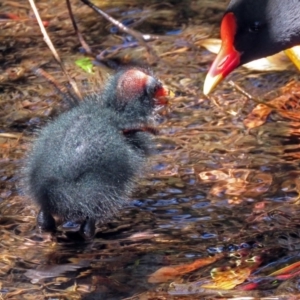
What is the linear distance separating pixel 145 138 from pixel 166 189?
0.71 ft

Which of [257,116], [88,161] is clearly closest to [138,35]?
Answer: [257,116]

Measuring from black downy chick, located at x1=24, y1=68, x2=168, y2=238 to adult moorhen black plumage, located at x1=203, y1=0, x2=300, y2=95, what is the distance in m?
0.36

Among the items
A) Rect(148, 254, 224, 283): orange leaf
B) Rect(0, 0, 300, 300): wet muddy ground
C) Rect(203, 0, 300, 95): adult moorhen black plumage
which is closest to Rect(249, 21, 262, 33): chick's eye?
Rect(203, 0, 300, 95): adult moorhen black plumage

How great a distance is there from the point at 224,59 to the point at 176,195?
0.56 m

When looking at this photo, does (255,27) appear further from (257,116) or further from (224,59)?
(257,116)

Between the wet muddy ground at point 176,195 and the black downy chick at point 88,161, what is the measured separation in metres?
0.13

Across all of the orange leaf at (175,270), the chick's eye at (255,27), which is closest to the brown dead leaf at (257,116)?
the chick's eye at (255,27)

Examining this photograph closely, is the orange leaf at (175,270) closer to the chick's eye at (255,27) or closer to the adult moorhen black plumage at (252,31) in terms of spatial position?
the adult moorhen black plumage at (252,31)

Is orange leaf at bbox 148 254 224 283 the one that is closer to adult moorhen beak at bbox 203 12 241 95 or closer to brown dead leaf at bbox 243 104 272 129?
adult moorhen beak at bbox 203 12 241 95

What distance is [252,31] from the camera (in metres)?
3.79

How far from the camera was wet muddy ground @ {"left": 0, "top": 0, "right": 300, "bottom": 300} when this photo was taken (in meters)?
3.21

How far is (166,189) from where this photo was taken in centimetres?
376

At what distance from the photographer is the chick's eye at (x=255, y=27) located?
377 cm

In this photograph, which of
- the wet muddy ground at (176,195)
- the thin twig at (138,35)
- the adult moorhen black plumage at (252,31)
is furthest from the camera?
the thin twig at (138,35)
